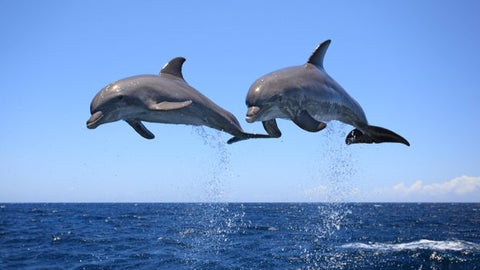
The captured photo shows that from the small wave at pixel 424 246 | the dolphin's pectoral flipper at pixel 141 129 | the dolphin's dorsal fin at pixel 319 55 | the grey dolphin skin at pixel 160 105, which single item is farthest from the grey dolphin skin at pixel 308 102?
the small wave at pixel 424 246

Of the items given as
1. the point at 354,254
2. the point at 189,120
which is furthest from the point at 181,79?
the point at 354,254

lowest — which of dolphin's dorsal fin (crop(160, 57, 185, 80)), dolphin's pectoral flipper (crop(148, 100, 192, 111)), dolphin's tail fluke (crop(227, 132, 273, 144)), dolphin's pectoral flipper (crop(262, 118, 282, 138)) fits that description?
dolphin's tail fluke (crop(227, 132, 273, 144))

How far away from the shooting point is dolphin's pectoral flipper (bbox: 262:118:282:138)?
22.4 ft

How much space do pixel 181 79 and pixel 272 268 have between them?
14.6 metres

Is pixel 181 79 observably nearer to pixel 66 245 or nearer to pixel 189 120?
pixel 189 120

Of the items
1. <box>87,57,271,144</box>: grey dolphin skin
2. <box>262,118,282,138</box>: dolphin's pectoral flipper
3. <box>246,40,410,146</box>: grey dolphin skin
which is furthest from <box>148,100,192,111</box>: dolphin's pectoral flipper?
<box>262,118,282,138</box>: dolphin's pectoral flipper

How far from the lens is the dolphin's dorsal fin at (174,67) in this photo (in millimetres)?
7266

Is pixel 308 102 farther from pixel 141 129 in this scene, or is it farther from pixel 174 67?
pixel 141 129

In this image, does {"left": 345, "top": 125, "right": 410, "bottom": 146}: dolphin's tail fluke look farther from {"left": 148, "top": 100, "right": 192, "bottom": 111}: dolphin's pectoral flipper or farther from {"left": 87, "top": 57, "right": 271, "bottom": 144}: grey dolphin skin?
{"left": 148, "top": 100, "right": 192, "bottom": 111}: dolphin's pectoral flipper

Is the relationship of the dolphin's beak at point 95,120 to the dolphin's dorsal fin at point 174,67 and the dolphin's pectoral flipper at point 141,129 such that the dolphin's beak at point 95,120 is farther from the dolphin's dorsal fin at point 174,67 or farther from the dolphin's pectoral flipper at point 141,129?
the dolphin's dorsal fin at point 174,67

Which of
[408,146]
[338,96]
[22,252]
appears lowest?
[22,252]

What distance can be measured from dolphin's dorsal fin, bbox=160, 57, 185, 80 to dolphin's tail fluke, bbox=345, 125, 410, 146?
10.8 ft

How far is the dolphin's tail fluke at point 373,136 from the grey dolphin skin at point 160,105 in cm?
207

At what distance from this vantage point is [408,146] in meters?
7.62
